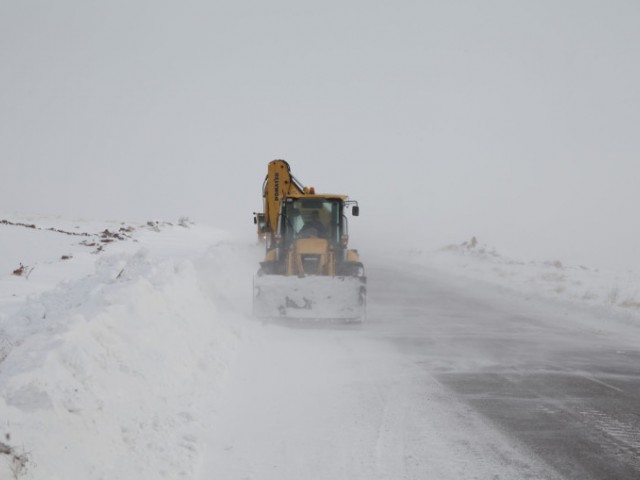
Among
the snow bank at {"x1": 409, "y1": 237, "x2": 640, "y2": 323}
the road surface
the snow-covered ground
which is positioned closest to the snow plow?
the road surface

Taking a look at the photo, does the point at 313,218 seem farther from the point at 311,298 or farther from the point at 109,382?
the point at 109,382

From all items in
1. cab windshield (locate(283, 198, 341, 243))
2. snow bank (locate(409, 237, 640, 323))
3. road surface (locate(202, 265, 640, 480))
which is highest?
cab windshield (locate(283, 198, 341, 243))

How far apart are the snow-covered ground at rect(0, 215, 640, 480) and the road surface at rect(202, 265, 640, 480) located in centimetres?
3

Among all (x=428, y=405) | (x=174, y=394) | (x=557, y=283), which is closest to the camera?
(x=174, y=394)

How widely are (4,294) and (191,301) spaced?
362cm

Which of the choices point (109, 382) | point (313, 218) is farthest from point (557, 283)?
point (109, 382)

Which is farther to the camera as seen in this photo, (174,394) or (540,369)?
(540,369)

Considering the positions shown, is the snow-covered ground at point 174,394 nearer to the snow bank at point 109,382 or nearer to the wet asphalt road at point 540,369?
the snow bank at point 109,382

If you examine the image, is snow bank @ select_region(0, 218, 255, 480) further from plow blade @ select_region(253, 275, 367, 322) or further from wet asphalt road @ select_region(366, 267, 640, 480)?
plow blade @ select_region(253, 275, 367, 322)

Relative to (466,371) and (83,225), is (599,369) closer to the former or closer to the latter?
(466,371)

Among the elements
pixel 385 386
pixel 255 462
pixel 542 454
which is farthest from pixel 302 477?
pixel 385 386

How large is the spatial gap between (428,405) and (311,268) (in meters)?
7.53

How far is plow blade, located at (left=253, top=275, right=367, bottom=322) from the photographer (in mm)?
11969

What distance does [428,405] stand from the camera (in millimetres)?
5836
